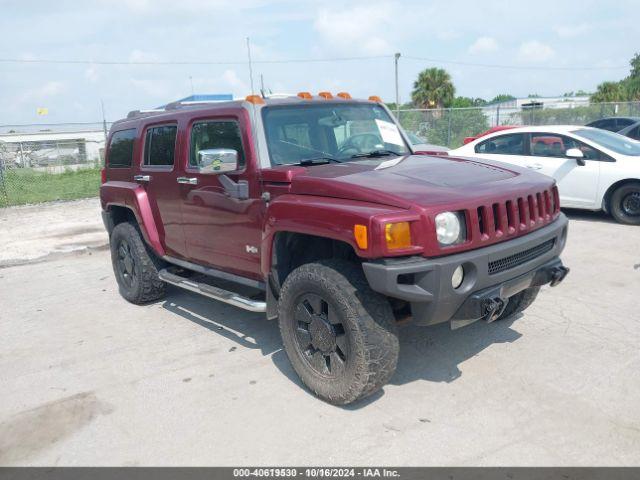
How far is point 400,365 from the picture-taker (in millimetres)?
4102

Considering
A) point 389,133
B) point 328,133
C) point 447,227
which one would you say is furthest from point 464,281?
point 389,133

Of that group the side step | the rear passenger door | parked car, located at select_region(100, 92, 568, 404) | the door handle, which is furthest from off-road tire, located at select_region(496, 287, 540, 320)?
the rear passenger door

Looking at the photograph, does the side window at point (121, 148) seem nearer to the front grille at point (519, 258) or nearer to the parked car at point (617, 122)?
the front grille at point (519, 258)

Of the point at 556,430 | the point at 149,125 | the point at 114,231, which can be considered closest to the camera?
the point at 556,430

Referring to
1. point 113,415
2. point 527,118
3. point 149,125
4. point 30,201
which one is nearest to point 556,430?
point 113,415

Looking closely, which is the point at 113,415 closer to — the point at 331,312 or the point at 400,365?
the point at 331,312

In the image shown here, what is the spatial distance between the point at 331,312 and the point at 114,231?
11.5 ft

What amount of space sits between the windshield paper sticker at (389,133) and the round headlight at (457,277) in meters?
1.91

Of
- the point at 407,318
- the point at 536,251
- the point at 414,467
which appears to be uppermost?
the point at 536,251

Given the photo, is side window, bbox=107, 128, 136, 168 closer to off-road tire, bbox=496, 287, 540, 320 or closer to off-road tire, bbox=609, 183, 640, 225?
off-road tire, bbox=496, 287, 540, 320

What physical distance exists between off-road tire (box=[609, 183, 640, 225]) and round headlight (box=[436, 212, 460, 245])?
621 centimetres

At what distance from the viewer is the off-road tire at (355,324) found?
3.26 m

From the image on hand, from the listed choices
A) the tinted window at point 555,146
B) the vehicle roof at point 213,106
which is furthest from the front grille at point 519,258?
the tinted window at point 555,146

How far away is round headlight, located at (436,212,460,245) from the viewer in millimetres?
3127
